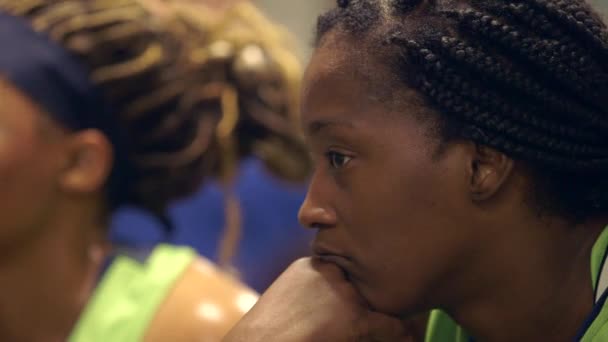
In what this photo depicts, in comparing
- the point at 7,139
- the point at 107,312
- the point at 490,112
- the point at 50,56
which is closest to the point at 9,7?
the point at 50,56

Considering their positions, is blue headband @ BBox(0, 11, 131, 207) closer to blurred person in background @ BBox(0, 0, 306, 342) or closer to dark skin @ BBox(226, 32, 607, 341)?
blurred person in background @ BBox(0, 0, 306, 342)

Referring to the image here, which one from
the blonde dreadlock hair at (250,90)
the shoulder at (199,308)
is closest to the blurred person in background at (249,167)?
the blonde dreadlock hair at (250,90)

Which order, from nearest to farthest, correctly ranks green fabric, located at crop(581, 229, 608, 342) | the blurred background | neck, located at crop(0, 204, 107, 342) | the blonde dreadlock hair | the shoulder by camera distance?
green fabric, located at crop(581, 229, 608, 342)
the shoulder
neck, located at crop(0, 204, 107, 342)
the blonde dreadlock hair
the blurred background

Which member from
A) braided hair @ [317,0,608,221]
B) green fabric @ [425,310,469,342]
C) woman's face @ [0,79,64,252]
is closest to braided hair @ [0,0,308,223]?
woman's face @ [0,79,64,252]

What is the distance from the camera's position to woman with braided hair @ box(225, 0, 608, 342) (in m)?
1.08

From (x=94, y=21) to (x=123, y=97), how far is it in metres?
0.14

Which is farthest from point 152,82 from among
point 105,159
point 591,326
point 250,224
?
point 591,326

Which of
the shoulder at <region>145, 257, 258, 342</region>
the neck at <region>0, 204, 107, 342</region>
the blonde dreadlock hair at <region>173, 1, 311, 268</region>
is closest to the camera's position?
the shoulder at <region>145, 257, 258, 342</region>

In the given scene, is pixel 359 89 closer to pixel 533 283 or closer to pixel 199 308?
pixel 533 283

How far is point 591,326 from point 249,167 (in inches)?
48.2

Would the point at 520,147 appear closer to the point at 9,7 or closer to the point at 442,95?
the point at 442,95

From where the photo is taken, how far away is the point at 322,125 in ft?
3.69

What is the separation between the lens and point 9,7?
1.82 m

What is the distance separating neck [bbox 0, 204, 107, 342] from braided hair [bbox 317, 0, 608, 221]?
2.77 ft
